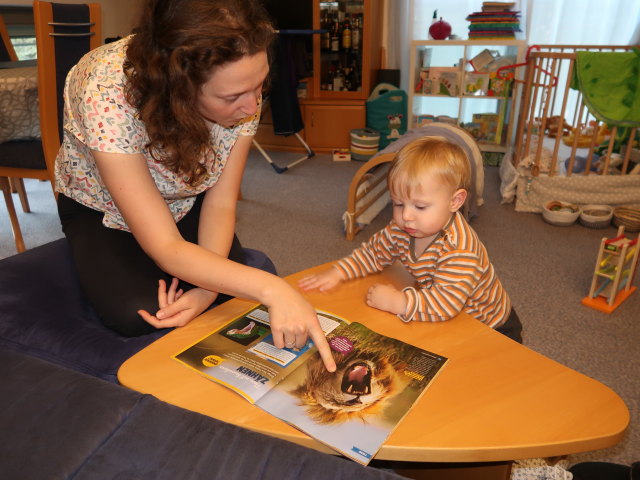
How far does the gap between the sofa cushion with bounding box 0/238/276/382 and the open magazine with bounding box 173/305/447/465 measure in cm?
24

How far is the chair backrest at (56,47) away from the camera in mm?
1811

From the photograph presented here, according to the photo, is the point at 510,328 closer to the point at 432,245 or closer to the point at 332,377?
the point at 432,245

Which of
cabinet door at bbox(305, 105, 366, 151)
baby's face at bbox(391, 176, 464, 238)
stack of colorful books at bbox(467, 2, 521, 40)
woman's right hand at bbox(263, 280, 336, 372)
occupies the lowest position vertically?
cabinet door at bbox(305, 105, 366, 151)

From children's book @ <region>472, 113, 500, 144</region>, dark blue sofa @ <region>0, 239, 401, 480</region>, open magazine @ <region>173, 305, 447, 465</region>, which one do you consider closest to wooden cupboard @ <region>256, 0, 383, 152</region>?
children's book @ <region>472, 113, 500, 144</region>

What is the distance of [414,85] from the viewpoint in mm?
3689

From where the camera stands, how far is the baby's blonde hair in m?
1.04

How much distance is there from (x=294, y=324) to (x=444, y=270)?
0.37m

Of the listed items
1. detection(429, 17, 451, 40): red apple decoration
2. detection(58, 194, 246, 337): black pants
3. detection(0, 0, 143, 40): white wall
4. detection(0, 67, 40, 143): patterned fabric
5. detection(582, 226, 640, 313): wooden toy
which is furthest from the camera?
detection(0, 0, 143, 40): white wall

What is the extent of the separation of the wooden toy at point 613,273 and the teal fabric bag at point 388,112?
A: 2149mm

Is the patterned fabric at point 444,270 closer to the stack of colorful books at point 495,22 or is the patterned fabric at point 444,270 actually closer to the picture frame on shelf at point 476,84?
the picture frame on shelf at point 476,84

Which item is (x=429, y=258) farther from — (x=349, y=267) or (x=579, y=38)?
(x=579, y=38)

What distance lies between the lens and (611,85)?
8.00ft

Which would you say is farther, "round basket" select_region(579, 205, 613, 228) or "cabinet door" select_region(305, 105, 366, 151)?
"cabinet door" select_region(305, 105, 366, 151)

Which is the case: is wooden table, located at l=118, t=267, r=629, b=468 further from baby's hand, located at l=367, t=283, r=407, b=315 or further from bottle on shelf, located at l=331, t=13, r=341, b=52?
bottle on shelf, located at l=331, t=13, r=341, b=52
